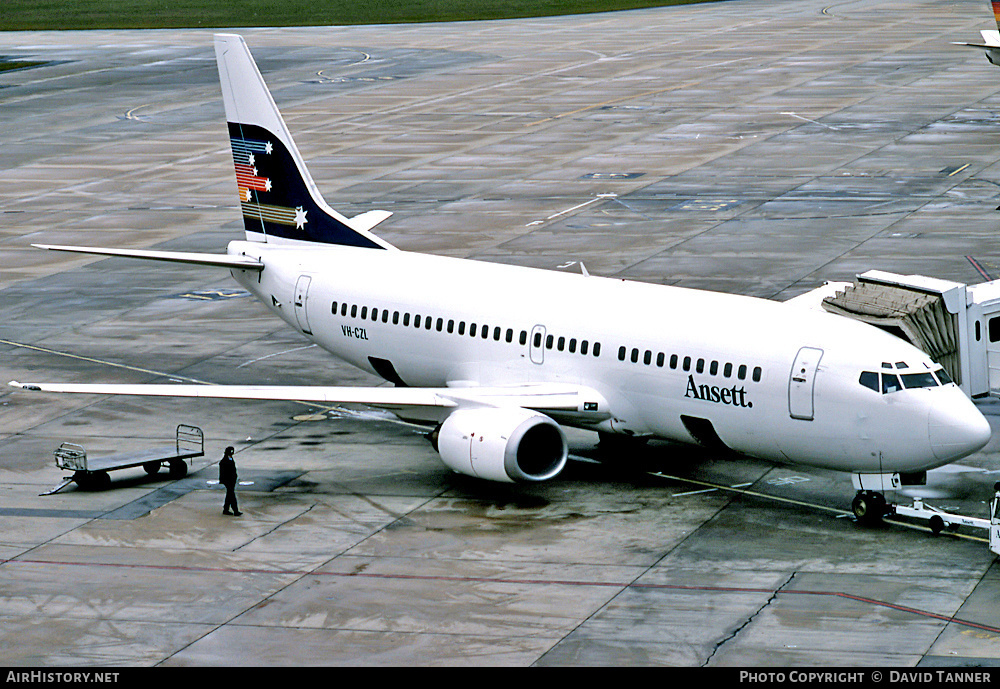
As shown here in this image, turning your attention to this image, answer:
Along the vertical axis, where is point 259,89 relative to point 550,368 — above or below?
above

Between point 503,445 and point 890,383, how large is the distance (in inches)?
306

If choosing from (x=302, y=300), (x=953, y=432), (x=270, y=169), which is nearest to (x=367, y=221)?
(x=270, y=169)

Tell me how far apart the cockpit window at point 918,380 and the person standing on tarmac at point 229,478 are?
13612mm

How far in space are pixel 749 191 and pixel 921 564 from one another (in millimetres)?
39264

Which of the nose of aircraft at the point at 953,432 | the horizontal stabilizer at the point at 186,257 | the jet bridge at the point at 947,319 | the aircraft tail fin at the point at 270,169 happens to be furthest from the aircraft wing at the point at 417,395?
the aircraft tail fin at the point at 270,169

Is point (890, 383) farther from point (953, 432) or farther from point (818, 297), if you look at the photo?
point (818, 297)

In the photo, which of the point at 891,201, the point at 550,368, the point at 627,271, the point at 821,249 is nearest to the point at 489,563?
the point at 550,368

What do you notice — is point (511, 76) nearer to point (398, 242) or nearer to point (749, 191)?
point (749, 191)

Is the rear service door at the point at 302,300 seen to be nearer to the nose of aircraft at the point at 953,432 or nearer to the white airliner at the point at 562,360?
the white airliner at the point at 562,360

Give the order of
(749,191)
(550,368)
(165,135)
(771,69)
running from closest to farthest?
(550,368), (749,191), (165,135), (771,69)

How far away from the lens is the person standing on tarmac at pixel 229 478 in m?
31.1

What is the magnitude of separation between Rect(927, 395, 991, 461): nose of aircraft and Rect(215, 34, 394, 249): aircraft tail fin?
1654 cm

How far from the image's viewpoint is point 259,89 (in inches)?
1591

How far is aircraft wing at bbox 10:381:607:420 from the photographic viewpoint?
107 ft
